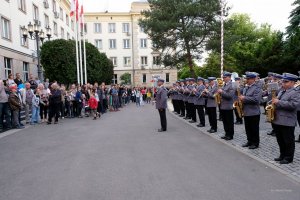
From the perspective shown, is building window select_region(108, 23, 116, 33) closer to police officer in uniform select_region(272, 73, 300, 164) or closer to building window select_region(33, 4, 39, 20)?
building window select_region(33, 4, 39, 20)

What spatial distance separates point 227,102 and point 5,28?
804 inches

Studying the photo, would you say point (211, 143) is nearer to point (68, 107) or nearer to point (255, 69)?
point (68, 107)

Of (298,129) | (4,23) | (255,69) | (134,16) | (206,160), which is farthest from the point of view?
(134,16)

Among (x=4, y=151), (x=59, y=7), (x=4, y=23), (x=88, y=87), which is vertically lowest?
(x=4, y=151)

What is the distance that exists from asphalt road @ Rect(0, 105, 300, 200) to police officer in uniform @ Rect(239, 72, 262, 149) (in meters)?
0.73

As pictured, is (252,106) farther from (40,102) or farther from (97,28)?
(97,28)

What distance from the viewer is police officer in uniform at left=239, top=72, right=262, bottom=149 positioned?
27.0ft

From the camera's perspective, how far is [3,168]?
698 centimetres

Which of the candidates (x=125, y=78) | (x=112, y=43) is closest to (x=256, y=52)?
(x=125, y=78)

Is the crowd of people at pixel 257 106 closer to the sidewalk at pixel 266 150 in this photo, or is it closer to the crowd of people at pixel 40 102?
the sidewalk at pixel 266 150

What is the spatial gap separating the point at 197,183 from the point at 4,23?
76.0ft

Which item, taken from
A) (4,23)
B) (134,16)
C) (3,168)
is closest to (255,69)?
(4,23)

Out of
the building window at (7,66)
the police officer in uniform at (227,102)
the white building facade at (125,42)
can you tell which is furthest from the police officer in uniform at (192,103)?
the white building facade at (125,42)

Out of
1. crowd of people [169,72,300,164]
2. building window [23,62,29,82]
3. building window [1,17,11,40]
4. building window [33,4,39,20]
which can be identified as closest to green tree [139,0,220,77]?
building window [33,4,39,20]
